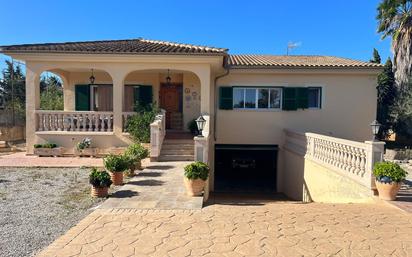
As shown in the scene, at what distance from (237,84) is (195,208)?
9.48 m

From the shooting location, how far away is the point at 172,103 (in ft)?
55.2

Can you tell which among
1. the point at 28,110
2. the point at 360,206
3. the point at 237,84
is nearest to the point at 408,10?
the point at 237,84

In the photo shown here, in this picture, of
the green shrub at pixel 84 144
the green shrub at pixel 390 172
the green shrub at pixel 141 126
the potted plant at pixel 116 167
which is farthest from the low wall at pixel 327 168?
the green shrub at pixel 84 144

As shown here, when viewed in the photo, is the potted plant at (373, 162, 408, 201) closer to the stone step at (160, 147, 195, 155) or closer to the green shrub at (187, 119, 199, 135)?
the stone step at (160, 147, 195, 155)

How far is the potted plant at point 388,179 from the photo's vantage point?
7562 mm

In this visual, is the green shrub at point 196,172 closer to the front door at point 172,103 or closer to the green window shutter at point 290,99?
the green window shutter at point 290,99

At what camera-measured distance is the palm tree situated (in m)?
20.8

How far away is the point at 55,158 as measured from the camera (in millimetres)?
12930

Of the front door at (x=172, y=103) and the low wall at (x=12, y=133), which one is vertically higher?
the front door at (x=172, y=103)

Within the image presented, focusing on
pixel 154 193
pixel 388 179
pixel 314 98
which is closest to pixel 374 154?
pixel 388 179

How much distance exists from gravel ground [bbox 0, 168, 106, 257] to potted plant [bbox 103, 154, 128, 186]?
77 centimetres

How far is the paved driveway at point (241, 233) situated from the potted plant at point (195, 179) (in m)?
0.79

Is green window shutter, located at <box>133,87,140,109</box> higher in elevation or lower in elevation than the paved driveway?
higher

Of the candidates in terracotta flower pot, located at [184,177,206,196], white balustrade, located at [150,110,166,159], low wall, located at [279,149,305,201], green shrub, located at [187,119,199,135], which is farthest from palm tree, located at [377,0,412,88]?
terracotta flower pot, located at [184,177,206,196]
